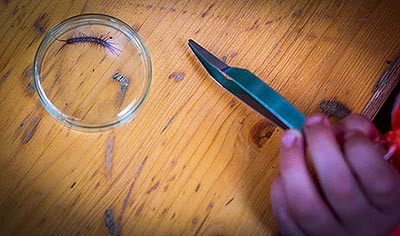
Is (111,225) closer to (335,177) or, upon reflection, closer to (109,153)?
(109,153)

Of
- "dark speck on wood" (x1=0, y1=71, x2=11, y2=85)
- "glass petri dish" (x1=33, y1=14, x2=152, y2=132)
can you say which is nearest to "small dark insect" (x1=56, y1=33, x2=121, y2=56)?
"glass petri dish" (x1=33, y1=14, x2=152, y2=132)

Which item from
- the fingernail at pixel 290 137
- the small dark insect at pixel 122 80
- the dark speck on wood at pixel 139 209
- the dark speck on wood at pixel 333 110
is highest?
the dark speck on wood at pixel 333 110

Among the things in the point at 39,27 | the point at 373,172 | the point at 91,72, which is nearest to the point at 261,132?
the point at 373,172

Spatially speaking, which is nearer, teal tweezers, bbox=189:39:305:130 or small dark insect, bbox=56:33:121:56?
teal tweezers, bbox=189:39:305:130

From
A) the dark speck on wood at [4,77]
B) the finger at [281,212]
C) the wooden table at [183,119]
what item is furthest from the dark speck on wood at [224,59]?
the dark speck on wood at [4,77]

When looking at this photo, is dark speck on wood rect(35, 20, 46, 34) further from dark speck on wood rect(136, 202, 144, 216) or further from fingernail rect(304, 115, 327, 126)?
fingernail rect(304, 115, 327, 126)

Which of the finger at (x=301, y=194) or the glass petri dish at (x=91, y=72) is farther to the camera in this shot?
the glass petri dish at (x=91, y=72)

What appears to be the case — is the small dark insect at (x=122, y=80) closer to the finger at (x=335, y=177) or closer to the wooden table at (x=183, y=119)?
the wooden table at (x=183, y=119)
